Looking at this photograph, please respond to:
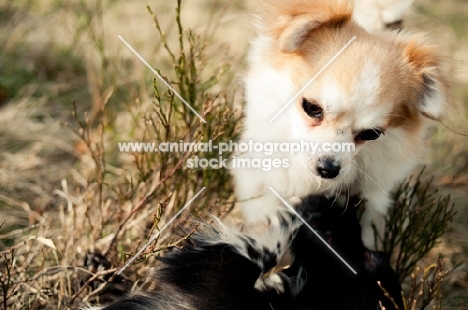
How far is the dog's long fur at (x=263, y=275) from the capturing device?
175 cm

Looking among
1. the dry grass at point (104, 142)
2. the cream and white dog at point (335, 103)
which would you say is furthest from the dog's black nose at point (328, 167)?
the dry grass at point (104, 142)

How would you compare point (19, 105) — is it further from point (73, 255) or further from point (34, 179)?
point (73, 255)

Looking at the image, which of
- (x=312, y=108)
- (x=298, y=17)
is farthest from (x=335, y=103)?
(x=298, y=17)

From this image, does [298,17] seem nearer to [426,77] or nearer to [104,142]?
[426,77]

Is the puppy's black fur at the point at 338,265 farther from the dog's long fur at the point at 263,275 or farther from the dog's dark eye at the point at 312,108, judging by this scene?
the dog's dark eye at the point at 312,108

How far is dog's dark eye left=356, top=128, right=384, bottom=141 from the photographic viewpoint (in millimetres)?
2182

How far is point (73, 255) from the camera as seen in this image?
2316 millimetres

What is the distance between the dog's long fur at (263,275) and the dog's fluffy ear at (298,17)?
671mm

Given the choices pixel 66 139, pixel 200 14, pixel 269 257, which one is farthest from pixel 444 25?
pixel 269 257

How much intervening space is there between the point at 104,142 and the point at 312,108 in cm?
144

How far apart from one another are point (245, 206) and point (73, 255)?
75 cm

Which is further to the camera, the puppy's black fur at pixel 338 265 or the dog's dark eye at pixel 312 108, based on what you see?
the dog's dark eye at pixel 312 108

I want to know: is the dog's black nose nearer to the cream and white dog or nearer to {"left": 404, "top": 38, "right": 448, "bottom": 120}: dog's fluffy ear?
the cream and white dog

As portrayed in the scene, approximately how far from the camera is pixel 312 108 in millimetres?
2176
